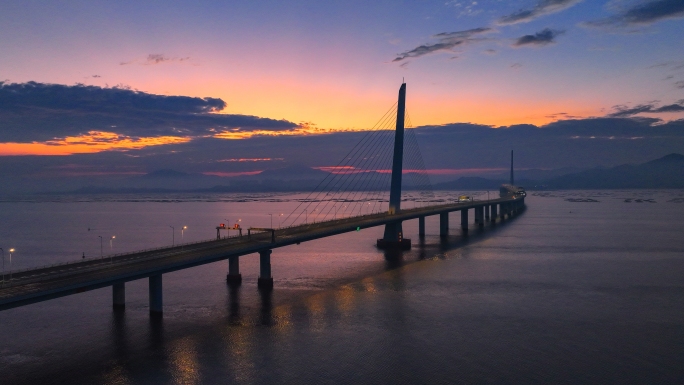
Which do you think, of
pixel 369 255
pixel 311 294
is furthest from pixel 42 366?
pixel 369 255

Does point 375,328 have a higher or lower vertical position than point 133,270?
lower

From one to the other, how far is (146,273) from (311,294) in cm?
1454

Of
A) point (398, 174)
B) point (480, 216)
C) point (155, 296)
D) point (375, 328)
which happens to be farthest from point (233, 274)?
point (480, 216)

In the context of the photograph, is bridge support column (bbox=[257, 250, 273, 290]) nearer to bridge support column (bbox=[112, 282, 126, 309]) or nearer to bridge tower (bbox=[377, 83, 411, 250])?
bridge support column (bbox=[112, 282, 126, 309])

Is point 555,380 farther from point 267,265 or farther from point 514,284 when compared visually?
point 267,265

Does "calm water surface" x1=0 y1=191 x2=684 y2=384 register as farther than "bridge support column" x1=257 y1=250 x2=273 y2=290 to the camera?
No

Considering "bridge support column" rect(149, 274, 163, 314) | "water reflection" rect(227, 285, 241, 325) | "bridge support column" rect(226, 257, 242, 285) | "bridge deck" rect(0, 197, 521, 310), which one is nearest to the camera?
"bridge deck" rect(0, 197, 521, 310)

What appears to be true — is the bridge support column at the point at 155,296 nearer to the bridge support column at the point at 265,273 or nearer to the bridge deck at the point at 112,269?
the bridge deck at the point at 112,269

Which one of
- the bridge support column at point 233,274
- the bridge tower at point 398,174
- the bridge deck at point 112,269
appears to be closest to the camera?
the bridge deck at point 112,269

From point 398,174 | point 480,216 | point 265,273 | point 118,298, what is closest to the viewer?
point 118,298

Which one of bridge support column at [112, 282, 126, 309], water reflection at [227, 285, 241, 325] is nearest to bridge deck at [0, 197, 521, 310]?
bridge support column at [112, 282, 126, 309]

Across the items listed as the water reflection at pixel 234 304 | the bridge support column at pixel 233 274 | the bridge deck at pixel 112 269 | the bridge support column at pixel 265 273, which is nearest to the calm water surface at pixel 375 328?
the water reflection at pixel 234 304

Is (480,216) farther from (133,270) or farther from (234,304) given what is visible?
(133,270)

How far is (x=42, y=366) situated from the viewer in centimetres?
2564
